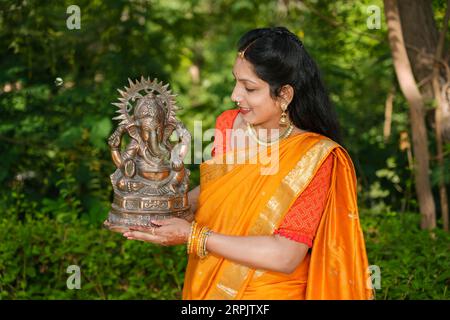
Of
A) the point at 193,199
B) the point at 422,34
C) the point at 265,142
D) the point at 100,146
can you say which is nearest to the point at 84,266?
the point at 100,146

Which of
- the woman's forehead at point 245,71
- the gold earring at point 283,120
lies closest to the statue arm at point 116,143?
the woman's forehead at point 245,71

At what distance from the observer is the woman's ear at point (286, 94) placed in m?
2.31

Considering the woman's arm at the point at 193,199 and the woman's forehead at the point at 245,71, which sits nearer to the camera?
the woman's forehead at the point at 245,71

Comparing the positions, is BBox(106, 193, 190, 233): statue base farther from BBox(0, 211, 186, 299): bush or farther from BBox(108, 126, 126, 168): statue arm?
BBox(0, 211, 186, 299): bush

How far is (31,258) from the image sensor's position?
13.8 feet

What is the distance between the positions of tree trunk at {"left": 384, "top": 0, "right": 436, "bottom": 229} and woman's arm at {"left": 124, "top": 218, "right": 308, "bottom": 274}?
94.3 inches

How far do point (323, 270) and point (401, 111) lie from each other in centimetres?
448

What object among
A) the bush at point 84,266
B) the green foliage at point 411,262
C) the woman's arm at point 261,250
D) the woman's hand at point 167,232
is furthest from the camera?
the bush at point 84,266

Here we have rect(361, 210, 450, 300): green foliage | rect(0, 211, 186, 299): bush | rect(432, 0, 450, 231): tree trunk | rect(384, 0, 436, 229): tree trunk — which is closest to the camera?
rect(361, 210, 450, 300): green foliage

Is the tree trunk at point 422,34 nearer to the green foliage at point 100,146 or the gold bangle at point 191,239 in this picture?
the green foliage at point 100,146

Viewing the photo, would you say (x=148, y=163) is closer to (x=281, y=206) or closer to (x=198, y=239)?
(x=198, y=239)

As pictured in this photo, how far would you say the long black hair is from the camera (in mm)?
2244

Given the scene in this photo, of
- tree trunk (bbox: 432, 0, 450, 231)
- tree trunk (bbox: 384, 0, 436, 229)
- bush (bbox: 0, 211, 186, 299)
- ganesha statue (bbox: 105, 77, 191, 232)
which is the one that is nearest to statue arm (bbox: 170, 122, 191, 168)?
ganesha statue (bbox: 105, 77, 191, 232)

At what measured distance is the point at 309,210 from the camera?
7.36 feet
